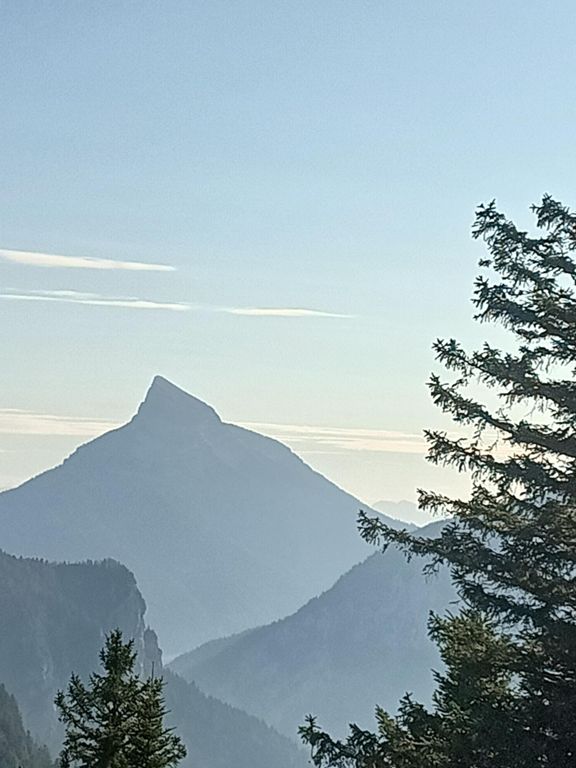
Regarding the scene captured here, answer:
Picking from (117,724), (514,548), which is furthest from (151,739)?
(514,548)

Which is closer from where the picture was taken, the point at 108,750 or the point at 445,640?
the point at 445,640

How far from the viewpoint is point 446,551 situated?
21.0 metres

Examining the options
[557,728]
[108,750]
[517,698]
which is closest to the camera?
[557,728]

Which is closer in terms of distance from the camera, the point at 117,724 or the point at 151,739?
the point at 151,739

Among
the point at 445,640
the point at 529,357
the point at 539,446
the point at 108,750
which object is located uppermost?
the point at 529,357

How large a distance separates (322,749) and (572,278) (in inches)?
341

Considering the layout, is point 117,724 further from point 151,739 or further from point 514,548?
point 514,548

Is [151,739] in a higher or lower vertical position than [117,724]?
lower

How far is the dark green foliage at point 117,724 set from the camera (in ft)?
88.0

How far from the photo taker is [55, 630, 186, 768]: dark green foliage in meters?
26.8

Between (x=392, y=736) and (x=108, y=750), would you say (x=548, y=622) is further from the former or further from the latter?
(x=108, y=750)

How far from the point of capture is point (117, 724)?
27109 millimetres

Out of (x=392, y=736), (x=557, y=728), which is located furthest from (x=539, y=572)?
(x=392, y=736)

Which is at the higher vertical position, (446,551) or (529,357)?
(529,357)
